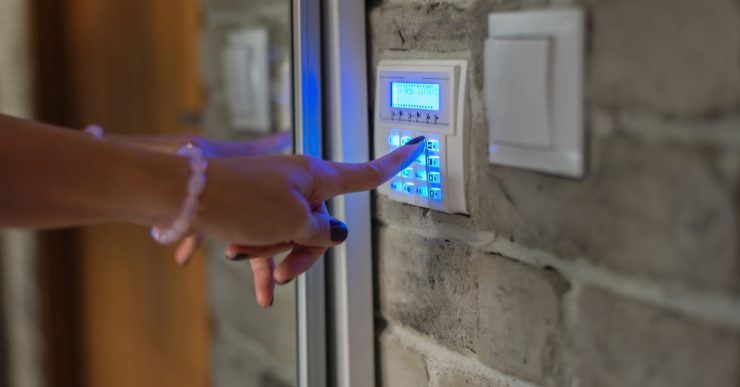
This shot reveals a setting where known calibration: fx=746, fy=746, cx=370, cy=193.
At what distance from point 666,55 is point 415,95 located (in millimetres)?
309

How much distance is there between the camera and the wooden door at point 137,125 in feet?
5.52

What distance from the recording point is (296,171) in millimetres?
703

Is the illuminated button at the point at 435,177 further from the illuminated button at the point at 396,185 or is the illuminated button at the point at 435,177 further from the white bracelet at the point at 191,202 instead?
the white bracelet at the point at 191,202

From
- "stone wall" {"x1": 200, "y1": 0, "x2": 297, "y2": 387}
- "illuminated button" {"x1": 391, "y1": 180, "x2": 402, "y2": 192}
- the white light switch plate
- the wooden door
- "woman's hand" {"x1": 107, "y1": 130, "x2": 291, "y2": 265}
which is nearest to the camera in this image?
the white light switch plate

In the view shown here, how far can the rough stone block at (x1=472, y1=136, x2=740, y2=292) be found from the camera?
1.75ft

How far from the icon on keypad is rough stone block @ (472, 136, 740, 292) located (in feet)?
0.34

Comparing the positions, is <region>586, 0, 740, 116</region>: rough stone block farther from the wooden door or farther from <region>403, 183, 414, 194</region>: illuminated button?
the wooden door

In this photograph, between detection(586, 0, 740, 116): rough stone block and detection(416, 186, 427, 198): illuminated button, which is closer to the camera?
detection(586, 0, 740, 116): rough stone block

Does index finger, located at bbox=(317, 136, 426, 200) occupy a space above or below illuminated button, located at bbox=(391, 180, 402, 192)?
above

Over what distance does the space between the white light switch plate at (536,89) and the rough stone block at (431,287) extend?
0.14 meters

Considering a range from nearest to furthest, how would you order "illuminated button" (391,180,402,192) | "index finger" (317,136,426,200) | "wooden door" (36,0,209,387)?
"index finger" (317,136,426,200) < "illuminated button" (391,180,402,192) < "wooden door" (36,0,209,387)

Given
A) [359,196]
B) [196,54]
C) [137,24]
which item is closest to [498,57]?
[359,196]

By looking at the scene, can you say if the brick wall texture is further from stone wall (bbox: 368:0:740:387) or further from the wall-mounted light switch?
the wall-mounted light switch

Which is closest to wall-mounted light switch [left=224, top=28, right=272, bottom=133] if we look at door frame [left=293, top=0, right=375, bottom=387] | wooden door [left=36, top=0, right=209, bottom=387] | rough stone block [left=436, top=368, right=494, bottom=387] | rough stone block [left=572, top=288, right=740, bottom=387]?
wooden door [left=36, top=0, right=209, bottom=387]
